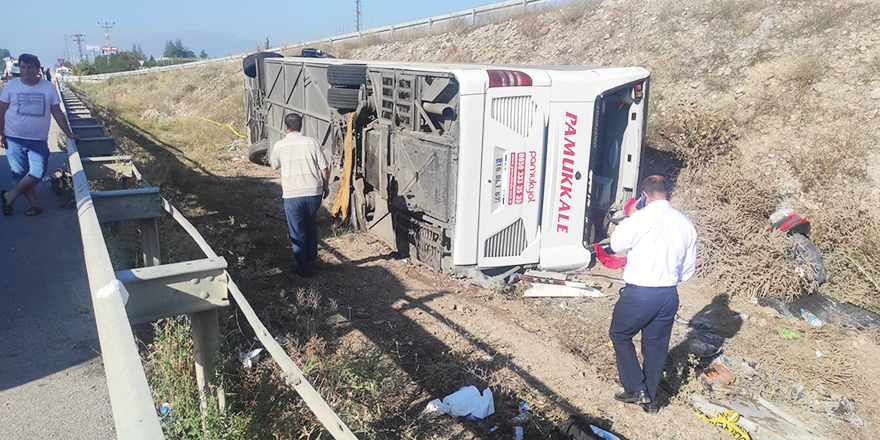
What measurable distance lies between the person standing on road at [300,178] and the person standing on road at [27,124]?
84.9 inches

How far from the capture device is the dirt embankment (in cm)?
422

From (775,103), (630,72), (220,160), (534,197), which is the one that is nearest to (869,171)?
(775,103)

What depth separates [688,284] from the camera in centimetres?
675

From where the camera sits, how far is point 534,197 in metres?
6.27

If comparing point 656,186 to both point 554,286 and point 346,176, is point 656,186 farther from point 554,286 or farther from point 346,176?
point 346,176

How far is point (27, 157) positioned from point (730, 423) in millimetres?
7192

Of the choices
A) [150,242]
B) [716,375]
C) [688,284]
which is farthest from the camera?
[688,284]

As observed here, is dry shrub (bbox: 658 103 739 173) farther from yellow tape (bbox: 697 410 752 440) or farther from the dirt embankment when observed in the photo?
yellow tape (bbox: 697 410 752 440)

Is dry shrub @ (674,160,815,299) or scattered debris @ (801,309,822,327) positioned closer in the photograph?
scattered debris @ (801,309,822,327)

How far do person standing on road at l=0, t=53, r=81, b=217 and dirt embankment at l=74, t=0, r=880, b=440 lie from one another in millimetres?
2040

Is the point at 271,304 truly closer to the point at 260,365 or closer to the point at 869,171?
the point at 260,365

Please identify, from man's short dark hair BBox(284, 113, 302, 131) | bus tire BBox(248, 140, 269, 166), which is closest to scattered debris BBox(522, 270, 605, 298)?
man's short dark hair BBox(284, 113, 302, 131)

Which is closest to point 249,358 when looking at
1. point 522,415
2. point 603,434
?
point 522,415

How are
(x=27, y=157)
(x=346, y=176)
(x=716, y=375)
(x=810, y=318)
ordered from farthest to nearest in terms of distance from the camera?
(x=346, y=176) → (x=27, y=157) → (x=810, y=318) → (x=716, y=375)
